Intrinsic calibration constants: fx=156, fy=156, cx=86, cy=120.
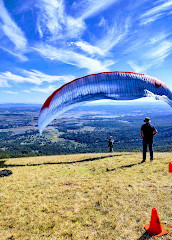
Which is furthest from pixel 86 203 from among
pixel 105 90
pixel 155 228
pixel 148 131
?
pixel 105 90

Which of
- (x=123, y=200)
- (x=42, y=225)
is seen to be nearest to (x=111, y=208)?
(x=123, y=200)

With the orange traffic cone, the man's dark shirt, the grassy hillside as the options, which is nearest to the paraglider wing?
the man's dark shirt

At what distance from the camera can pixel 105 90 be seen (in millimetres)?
11367

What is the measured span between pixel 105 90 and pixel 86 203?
24.7 feet

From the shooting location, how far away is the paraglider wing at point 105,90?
11.2m

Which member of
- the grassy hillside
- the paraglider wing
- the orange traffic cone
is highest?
the paraglider wing

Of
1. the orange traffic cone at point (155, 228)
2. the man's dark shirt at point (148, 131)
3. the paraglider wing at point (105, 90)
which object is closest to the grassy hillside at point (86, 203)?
the orange traffic cone at point (155, 228)

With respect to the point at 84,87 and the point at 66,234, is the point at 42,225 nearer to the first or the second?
the point at 66,234

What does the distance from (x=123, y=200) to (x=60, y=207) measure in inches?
104

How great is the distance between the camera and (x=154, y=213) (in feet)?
15.8

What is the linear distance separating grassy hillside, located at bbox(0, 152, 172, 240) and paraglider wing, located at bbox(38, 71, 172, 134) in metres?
4.84

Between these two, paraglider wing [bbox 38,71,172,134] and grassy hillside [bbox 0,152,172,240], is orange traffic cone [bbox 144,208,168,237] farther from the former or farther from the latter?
paraglider wing [bbox 38,71,172,134]

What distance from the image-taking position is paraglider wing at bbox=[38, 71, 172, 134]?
441 inches

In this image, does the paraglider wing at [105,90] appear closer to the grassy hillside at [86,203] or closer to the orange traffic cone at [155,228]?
the grassy hillside at [86,203]
